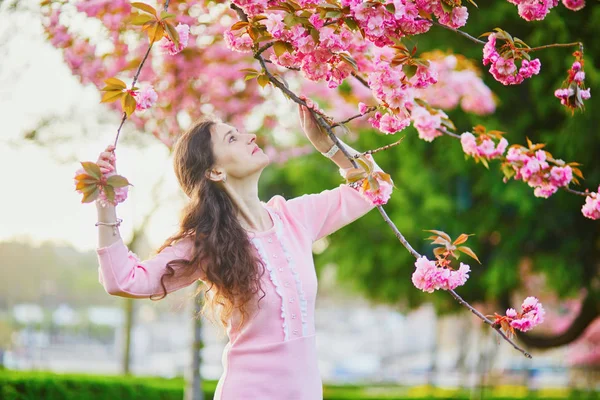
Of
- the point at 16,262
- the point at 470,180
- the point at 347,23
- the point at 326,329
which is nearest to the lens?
the point at 347,23

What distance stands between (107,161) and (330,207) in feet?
2.63

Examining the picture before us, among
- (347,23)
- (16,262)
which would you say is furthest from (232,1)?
(16,262)

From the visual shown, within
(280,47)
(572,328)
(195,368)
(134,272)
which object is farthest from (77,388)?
(572,328)

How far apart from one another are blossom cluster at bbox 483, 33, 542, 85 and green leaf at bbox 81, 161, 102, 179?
116cm

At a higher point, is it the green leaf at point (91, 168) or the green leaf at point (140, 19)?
the green leaf at point (140, 19)

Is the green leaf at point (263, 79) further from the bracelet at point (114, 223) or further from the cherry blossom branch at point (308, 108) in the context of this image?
the bracelet at point (114, 223)

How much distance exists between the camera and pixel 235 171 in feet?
7.18

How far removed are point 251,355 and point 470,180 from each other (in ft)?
20.9

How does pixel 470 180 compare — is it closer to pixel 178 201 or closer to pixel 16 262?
pixel 178 201

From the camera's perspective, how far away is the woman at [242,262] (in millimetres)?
1987

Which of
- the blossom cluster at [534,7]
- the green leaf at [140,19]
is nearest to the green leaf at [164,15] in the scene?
the green leaf at [140,19]

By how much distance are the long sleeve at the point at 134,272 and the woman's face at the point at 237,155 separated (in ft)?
0.92

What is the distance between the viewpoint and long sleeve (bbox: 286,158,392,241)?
2.32m

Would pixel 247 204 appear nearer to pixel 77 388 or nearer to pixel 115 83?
pixel 115 83
